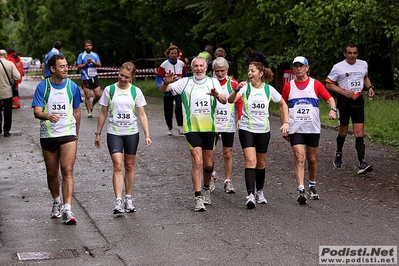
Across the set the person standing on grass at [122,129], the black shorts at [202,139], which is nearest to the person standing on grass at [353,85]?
the black shorts at [202,139]

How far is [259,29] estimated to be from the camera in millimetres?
30938

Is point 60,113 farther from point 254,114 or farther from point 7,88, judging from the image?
point 7,88

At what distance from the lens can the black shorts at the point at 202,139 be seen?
11102 mm

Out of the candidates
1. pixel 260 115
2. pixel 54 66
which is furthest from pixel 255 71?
pixel 54 66

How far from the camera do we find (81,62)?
78.9ft

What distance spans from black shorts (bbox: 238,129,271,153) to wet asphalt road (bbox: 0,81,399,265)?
2.26 ft

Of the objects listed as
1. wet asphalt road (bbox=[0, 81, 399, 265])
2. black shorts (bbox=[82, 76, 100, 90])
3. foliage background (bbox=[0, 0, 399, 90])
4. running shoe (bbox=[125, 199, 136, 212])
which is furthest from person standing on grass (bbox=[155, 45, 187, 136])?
running shoe (bbox=[125, 199, 136, 212])

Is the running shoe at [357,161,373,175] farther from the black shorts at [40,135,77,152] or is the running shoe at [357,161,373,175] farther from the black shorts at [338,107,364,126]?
the black shorts at [40,135,77,152]

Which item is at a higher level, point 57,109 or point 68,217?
point 57,109

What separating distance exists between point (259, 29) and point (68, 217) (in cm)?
2142

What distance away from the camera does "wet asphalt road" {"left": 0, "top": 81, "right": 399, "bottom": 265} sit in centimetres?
864

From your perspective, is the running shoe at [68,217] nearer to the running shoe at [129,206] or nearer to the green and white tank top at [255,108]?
the running shoe at [129,206]

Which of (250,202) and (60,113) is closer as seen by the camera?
(60,113)

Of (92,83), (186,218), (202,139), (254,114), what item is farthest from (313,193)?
(92,83)
